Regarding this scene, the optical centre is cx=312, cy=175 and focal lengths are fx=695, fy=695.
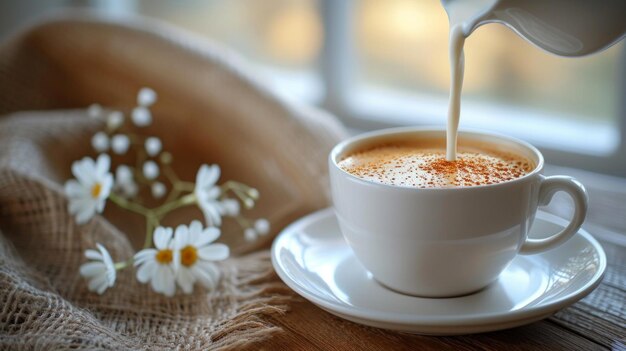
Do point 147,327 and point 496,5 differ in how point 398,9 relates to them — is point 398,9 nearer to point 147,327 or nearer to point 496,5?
point 496,5

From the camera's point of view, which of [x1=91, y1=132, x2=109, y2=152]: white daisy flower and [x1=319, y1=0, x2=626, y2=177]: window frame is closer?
[x1=91, y1=132, x2=109, y2=152]: white daisy flower

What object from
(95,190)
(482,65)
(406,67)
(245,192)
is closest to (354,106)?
(406,67)

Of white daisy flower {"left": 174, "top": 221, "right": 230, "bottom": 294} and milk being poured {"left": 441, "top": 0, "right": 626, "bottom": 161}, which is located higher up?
milk being poured {"left": 441, "top": 0, "right": 626, "bottom": 161}

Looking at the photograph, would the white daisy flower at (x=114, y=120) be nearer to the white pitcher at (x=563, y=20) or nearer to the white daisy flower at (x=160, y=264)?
the white daisy flower at (x=160, y=264)

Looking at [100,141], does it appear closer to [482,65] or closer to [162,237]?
[162,237]

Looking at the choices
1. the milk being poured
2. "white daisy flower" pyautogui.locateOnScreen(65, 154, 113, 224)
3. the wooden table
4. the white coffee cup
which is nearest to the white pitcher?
the milk being poured

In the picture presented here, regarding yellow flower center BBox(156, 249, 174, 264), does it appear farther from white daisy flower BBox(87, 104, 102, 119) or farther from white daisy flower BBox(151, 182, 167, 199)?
white daisy flower BBox(87, 104, 102, 119)

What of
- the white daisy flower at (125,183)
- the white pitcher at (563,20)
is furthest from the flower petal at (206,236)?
the white pitcher at (563,20)
